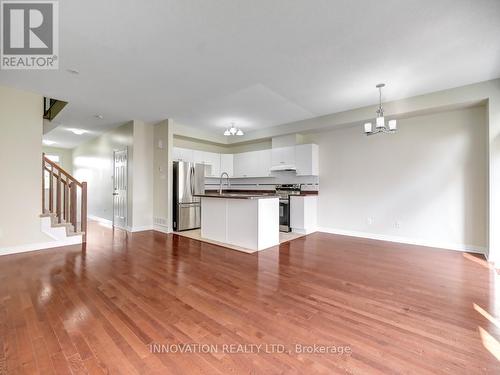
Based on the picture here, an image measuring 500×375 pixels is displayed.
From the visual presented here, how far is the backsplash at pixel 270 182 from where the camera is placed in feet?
19.6

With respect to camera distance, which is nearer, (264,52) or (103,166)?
(264,52)

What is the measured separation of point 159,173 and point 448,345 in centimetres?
580

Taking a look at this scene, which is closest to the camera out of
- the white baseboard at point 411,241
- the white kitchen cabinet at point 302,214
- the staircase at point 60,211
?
the white baseboard at point 411,241

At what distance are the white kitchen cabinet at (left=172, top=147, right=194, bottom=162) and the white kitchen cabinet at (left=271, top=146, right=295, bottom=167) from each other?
7.71 ft

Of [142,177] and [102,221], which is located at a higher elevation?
[142,177]

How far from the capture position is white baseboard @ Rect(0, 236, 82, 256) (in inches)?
147

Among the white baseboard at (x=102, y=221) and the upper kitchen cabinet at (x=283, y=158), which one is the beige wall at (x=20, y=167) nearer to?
the white baseboard at (x=102, y=221)

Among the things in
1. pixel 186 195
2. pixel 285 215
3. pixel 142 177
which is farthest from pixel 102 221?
pixel 285 215

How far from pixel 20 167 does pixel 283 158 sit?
5.34m

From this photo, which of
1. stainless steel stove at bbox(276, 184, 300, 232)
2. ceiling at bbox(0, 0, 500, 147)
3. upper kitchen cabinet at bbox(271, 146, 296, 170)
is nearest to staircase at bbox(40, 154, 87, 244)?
ceiling at bbox(0, 0, 500, 147)

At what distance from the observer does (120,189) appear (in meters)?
6.16

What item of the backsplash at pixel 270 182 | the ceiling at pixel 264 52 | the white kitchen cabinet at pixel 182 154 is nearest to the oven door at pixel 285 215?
the backsplash at pixel 270 182

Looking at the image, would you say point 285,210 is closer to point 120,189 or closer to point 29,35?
point 120,189

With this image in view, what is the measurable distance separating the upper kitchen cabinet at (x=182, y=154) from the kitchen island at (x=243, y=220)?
2.09 meters
